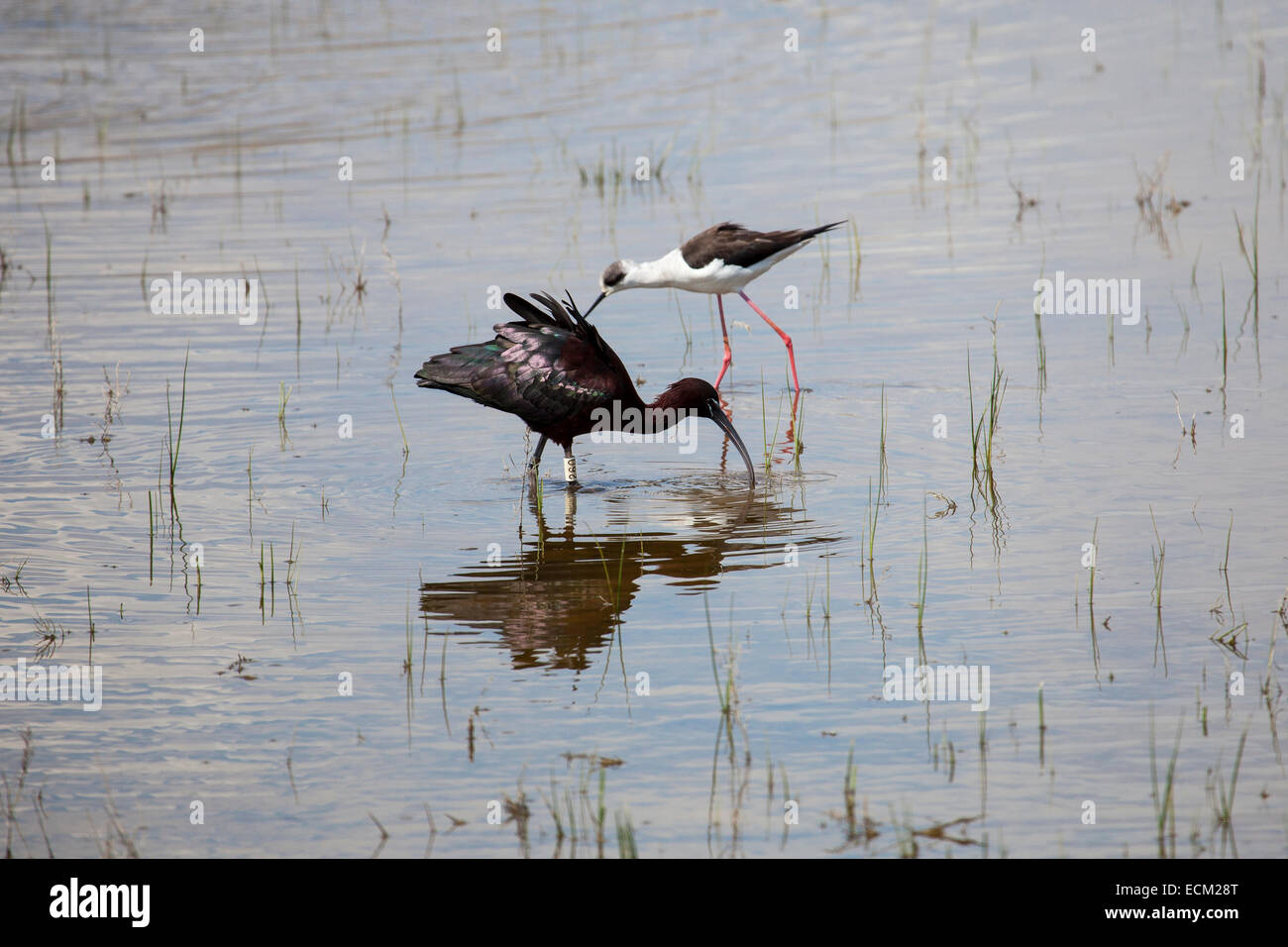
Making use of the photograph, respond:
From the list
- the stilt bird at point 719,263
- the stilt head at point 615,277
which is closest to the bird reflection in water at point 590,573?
the stilt bird at point 719,263

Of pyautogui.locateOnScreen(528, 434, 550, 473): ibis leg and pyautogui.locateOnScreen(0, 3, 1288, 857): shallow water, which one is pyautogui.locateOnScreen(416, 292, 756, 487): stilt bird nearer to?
pyautogui.locateOnScreen(528, 434, 550, 473): ibis leg

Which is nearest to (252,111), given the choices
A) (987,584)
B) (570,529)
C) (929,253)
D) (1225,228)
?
(929,253)

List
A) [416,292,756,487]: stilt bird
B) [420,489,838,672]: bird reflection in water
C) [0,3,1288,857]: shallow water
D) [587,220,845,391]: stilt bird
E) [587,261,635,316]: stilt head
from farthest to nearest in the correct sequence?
[587,261,635,316]: stilt head → [587,220,845,391]: stilt bird → [416,292,756,487]: stilt bird → [420,489,838,672]: bird reflection in water → [0,3,1288,857]: shallow water

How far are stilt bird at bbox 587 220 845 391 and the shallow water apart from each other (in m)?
0.50

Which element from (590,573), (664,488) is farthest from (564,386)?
(590,573)

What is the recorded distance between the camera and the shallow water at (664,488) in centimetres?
507

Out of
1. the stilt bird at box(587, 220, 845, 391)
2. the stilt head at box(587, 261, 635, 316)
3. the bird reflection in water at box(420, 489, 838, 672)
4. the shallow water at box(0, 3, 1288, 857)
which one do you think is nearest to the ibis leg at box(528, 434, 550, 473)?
the shallow water at box(0, 3, 1288, 857)

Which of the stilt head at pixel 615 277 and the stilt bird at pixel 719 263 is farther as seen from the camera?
the stilt head at pixel 615 277

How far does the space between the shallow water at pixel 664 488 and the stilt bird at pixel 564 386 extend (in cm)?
38

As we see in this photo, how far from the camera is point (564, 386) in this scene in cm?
868

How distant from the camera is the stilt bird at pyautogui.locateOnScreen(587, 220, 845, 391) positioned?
10539 millimetres

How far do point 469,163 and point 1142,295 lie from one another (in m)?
7.57

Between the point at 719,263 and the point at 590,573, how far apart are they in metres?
3.95

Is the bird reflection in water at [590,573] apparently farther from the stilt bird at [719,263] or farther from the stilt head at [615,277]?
the stilt head at [615,277]
